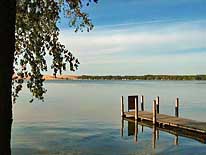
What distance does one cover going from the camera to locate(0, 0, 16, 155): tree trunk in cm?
535

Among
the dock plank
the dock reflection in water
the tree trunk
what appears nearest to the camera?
the tree trunk

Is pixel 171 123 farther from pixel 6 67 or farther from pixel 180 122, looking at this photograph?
pixel 6 67

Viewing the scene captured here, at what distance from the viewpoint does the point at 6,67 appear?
539 centimetres

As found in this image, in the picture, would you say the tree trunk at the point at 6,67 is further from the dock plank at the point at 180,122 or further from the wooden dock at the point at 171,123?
the dock plank at the point at 180,122

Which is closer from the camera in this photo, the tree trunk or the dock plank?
the tree trunk

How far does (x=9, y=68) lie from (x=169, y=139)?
2235cm

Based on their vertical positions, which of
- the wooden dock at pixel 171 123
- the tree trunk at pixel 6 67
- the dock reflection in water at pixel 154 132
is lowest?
the dock reflection in water at pixel 154 132

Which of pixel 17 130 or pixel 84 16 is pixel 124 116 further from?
pixel 84 16

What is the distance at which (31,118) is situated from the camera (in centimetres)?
4047

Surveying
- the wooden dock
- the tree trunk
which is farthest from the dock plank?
the tree trunk

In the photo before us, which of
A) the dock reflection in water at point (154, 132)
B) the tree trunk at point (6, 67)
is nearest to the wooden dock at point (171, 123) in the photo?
the dock reflection in water at point (154, 132)

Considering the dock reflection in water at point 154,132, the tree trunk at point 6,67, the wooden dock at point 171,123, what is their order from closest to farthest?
the tree trunk at point 6,67 → the dock reflection in water at point 154,132 → the wooden dock at point 171,123

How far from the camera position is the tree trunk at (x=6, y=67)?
5.35 meters

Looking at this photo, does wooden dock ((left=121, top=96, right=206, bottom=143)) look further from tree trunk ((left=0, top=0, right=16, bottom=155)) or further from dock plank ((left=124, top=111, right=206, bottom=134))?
tree trunk ((left=0, top=0, right=16, bottom=155))
